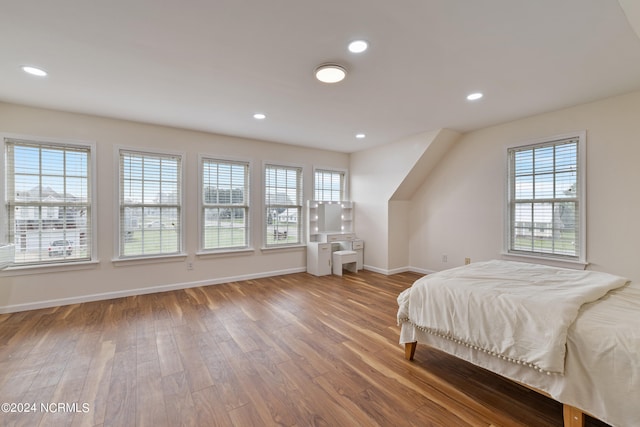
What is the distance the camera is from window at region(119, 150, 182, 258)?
13.3ft

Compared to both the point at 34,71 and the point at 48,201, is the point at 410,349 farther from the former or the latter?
the point at 48,201

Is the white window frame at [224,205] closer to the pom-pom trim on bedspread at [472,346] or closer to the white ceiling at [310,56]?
the white ceiling at [310,56]

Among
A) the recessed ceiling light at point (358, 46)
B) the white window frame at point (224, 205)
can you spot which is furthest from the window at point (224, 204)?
the recessed ceiling light at point (358, 46)

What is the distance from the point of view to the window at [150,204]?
13.3 ft

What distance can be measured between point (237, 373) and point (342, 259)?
3.42 metres

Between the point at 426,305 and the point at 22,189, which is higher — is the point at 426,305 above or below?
below

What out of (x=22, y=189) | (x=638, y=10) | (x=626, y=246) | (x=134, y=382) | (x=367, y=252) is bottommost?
(x=134, y=382)

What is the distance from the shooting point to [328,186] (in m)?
6.03

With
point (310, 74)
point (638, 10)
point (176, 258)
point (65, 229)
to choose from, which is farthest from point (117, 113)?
point (638, 10)

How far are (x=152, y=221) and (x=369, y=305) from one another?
11.6ft

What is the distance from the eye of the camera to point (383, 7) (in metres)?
1.80

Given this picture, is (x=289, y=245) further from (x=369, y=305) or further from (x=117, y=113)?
(x=117, y=113)

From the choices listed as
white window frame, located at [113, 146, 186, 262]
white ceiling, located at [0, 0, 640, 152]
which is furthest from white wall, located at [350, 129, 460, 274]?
white window frame, located at [113, 146, 186, 262]

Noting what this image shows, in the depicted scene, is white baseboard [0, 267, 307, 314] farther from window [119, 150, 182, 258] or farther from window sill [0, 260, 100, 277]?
window [119, 150, 182, 258]
